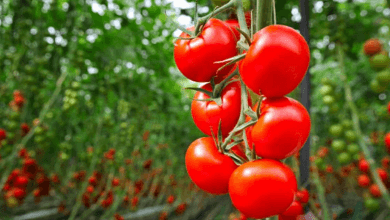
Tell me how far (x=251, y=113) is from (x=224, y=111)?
5 centimetres

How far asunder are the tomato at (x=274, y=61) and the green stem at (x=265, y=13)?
12 millimetres

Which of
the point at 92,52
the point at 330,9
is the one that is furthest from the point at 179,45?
the point at 92,52

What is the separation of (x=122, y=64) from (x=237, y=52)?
8.07ft

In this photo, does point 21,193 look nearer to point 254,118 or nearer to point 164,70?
point 164,70

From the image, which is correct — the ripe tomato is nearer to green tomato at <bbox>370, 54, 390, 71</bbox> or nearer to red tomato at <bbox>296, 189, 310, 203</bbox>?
red tomato at <bbox>296, 189, 310, 203</bbox>

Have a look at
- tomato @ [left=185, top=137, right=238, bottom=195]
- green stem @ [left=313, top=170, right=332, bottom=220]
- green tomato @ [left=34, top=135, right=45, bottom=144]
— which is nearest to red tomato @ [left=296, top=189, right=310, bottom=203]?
green stem @ [left=313, top=170, right=332, bottom=220]

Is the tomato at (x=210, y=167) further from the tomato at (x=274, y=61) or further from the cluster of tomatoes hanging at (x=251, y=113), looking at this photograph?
Answer: the tomato at (x=274, y=61)

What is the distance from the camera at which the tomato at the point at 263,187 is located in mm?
Result: 380

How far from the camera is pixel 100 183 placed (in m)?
3.32

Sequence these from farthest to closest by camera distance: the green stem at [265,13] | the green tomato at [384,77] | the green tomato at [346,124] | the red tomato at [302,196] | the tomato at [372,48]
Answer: the green tomato at [346,124]
the tomato at [372,48]
the green tomato at [384,77]
the red tomato at [302,196]
the green stem at [265,13]

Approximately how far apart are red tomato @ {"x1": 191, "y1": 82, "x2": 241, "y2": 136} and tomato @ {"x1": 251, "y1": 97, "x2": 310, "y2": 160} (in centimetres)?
5

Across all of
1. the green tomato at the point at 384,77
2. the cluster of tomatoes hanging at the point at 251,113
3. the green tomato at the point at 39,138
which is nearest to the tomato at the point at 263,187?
the cluster of tomatoes hanging at the point at 251,113

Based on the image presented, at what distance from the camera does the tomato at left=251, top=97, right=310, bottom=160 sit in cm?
38

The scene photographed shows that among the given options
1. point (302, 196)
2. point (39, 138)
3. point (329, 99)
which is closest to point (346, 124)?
point (329, 99)
